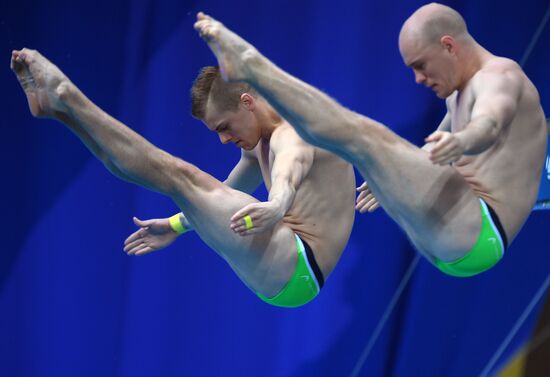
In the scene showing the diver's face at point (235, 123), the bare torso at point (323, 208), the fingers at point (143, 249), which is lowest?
the fingers at point (143, 249)

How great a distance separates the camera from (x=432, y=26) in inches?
84.7

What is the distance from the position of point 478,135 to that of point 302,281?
28.7 inches

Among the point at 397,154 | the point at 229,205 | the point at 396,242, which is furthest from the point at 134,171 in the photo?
the point at 396,242

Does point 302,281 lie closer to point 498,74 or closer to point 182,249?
point 498,74

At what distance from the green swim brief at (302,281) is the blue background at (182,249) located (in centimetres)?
87

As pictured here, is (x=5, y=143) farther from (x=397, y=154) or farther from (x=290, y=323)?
(x=397, y=154)

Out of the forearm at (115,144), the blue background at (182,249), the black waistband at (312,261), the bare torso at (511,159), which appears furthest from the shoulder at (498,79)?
the blue background at (182,249)

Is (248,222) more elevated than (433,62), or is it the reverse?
(433,62)

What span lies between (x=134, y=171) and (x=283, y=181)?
349 mm

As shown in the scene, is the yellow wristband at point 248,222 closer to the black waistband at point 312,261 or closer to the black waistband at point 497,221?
the black waistband at point 312,261

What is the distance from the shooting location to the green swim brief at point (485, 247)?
6.85 ft

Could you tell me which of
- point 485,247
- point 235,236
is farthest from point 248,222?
point 485,247

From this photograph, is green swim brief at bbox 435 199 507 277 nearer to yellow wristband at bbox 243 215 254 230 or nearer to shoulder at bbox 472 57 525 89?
shoulder at bbox 472 57 525 89

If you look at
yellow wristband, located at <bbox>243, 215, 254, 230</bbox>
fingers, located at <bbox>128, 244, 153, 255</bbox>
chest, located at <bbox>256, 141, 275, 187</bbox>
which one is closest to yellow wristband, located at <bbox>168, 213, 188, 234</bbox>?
fingers, located at <bbox>128, 244, 153, 255</bbox>
